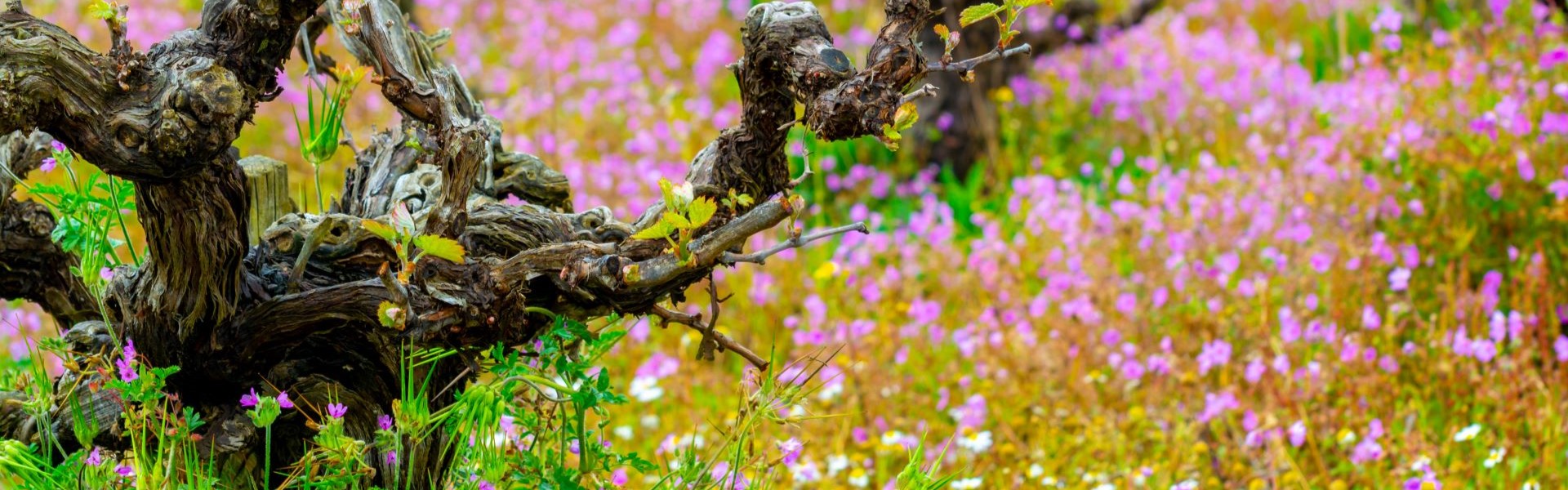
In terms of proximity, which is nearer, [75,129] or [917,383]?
[75,129]

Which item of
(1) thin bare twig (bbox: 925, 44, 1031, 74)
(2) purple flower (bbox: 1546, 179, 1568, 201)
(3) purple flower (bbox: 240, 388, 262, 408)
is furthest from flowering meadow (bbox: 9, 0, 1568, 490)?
(1) thin bare twig (bbox: 925, 44, 1031, 74)

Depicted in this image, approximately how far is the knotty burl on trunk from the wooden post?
0.42ft

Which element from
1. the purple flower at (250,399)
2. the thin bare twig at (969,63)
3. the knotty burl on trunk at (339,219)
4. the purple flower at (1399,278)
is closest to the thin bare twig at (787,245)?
the knotty burl on trunk at (339,219)

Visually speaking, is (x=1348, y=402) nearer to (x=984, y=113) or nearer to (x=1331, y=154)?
(x=1331, y=154)

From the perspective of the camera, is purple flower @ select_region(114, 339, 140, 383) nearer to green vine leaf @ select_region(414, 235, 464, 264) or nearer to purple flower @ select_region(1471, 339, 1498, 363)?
green vine leaf @ select_region(414, 235, 464, 264)

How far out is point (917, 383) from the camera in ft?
12.8

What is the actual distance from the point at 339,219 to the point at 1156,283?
3.02 metres

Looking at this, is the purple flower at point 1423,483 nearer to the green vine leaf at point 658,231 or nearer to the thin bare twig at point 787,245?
the thin bare twig at point 787,245

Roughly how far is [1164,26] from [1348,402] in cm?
414

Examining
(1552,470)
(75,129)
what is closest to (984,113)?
(1552,470)

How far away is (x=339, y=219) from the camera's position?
5.66 feet

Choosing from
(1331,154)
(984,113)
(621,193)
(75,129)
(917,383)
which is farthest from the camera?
(984,113)

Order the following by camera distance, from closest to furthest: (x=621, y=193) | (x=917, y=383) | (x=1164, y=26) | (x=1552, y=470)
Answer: (x=1552, y=470) → (x=917, y=383) → (x=621, y=193) → (x=1164, y=26)

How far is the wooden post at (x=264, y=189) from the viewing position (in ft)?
6.56
